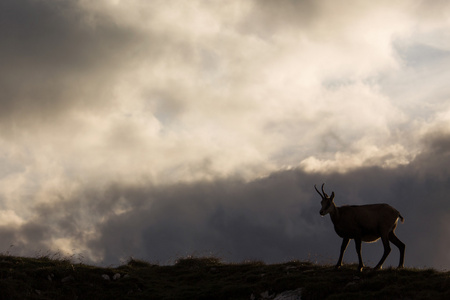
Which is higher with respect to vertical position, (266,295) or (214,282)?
(214,282)

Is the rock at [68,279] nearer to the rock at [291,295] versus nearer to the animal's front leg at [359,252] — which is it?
the rock at [291,295]

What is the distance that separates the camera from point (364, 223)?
2220 centimetres

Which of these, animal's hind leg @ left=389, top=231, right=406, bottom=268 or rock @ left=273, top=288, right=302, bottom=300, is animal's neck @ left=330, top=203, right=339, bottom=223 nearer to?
animal's hind leg @ left=389, top=231, right=406, bottom=268

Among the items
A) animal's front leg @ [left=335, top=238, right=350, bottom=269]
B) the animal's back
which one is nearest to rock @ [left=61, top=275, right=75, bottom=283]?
animal's front leg @ [left=335, top=238, right=350, bottom=269]

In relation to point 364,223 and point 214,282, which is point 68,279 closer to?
point 214,282

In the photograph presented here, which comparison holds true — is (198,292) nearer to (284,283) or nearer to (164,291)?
(164,291)

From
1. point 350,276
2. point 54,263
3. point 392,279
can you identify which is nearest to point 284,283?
point 350,276

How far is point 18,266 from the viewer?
2219cm

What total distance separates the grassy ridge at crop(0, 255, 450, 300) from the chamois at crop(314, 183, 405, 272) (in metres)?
1.51

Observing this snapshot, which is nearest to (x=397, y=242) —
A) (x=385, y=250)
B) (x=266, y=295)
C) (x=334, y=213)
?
(x=385, y=250)

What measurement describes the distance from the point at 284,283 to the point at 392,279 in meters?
4.23

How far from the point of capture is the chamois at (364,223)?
21984mm

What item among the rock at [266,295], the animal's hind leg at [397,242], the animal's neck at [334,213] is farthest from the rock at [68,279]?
the animal's hind leg at [397,242]

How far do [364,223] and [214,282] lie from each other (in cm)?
736
